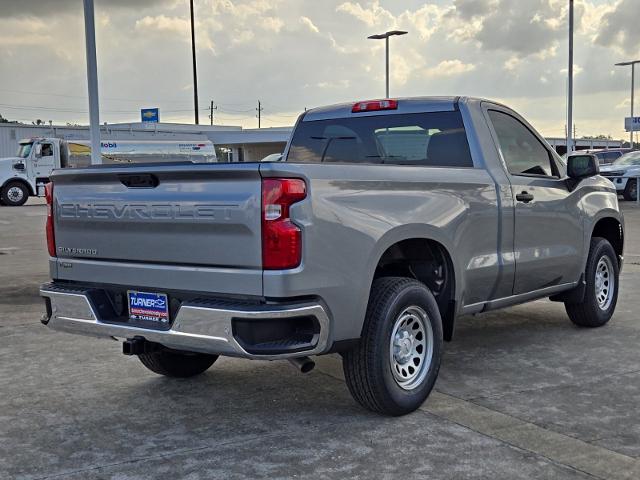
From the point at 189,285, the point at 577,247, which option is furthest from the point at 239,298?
the point at 577,247

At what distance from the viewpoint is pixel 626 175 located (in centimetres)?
2544

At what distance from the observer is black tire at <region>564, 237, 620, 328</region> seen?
6.82m

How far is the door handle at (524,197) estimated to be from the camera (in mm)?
5763

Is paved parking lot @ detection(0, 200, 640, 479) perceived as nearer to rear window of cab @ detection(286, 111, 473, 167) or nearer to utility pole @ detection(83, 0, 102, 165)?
rear window of cab @ detection(286, 111, 473, 167)

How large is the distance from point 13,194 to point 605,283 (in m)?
25.0

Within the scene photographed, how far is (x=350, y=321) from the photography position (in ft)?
13.8

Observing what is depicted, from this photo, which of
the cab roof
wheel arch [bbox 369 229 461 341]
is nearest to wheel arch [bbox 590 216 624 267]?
the cab roof

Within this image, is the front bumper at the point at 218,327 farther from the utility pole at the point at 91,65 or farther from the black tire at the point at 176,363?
the utility pole at the point at 91,65

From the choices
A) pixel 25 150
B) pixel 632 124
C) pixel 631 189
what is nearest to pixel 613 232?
pixel 631 189

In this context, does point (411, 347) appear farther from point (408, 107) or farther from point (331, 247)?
point (408, 107)

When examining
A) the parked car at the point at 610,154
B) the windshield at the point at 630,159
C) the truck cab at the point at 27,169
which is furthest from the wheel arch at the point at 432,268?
the parked car at the point at 610,154

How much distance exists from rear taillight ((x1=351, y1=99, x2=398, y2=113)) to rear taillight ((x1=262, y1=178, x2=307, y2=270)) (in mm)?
2292

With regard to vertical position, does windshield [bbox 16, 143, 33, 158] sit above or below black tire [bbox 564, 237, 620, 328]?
above

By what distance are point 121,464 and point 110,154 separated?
3018 cm
